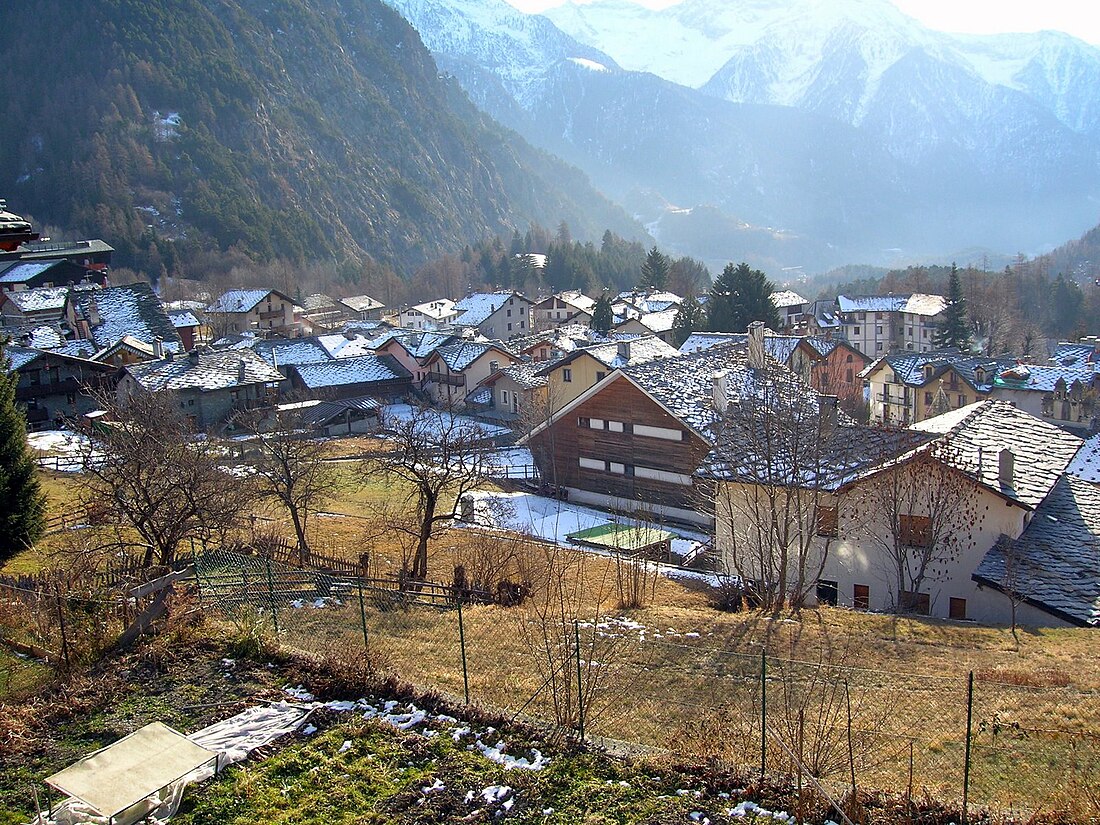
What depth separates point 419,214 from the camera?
16650cm

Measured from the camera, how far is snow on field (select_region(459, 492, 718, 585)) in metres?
25.0

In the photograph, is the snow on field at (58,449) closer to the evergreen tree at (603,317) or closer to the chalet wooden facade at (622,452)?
the chalet wooden facade at (622,452)

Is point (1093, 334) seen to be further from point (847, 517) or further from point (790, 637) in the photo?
point (790, 637)

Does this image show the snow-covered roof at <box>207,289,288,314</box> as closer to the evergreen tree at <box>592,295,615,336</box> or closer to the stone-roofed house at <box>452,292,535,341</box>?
the stone-roofed house at <box>452,292,535,341</box>

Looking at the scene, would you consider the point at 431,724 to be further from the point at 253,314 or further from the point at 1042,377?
the point at 253,314

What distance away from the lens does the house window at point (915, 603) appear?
58.9ft

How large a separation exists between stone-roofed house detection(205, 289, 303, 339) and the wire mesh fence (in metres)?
67.6

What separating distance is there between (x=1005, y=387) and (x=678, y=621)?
36.0m

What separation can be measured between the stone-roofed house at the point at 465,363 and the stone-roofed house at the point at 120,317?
58.2 feet

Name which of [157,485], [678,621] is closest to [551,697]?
[678,621]

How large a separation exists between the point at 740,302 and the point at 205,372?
3459cm

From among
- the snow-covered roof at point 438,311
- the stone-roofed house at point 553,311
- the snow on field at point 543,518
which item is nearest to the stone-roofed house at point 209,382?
the snow on field at point 543,518

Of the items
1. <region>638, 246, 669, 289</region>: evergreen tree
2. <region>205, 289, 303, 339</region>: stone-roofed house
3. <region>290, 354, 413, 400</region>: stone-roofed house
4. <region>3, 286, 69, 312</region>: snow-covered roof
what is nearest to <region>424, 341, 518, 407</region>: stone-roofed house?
<region>290, 354, 413, 400</region>: stone-roofed house

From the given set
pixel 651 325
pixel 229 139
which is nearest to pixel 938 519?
pixel 651 325
